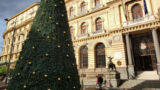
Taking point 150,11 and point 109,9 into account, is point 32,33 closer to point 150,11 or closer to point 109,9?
point 150,11

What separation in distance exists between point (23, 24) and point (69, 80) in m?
39.2

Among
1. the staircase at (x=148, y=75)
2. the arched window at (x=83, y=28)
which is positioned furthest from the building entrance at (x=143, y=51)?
the arched window at (x=83, y=28)

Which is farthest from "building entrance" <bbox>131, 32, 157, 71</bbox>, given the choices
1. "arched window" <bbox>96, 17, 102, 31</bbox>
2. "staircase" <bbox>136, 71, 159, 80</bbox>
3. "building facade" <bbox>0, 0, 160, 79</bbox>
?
"arched window" <bbox>96, 17, 102, 31</bbox>

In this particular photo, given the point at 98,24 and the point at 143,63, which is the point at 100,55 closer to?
the point at 98,24

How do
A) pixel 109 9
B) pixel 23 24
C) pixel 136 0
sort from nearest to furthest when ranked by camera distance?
1. pixel 136 0
2. pixel 109 9
3. pixel 23 24

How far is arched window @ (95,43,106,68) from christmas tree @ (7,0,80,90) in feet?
57.1

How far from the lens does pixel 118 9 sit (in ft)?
63.0

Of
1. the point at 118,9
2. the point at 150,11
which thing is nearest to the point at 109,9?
the point at 118,9

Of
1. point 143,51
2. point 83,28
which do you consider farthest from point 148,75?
point 83,28

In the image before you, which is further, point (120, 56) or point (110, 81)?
point (120, 56)

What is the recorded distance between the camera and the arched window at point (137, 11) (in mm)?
17884

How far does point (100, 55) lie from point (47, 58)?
18310 mm

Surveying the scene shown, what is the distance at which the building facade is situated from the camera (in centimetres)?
1612

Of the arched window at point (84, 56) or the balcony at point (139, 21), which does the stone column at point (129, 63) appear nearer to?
the balcony at point (139, 21)
